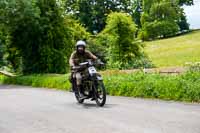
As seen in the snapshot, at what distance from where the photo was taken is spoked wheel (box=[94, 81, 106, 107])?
13516 mm

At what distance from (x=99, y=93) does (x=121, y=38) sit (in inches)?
890

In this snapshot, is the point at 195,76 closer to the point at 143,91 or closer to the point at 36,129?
the point at 143,91

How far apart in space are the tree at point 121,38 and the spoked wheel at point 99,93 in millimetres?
21244

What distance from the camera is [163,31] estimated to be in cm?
8975

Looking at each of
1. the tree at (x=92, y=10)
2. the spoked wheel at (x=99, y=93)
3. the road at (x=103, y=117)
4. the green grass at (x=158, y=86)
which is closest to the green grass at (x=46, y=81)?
the green grass at (x=158, y=86)

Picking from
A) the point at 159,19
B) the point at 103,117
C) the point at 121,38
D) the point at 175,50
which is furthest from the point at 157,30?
the point at 103,117

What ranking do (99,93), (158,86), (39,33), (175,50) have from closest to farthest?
(99,93) → (158,86) → (39,33) → (175,50)

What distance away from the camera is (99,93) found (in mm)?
13781

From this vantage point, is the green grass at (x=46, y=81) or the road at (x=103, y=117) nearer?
the road at (x=103, y=117)

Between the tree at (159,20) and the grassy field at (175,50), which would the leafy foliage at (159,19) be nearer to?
the tree at (159,20)

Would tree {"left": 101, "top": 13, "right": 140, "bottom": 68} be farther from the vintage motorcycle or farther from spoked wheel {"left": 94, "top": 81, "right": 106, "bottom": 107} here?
spoked wheel {"left": 94, "top": 81, "right": 106, "bottom": 107}

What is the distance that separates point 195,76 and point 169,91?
3.24 feet

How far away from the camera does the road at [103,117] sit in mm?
9375

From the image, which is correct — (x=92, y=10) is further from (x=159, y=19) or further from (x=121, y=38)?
(x=121, y=38)
